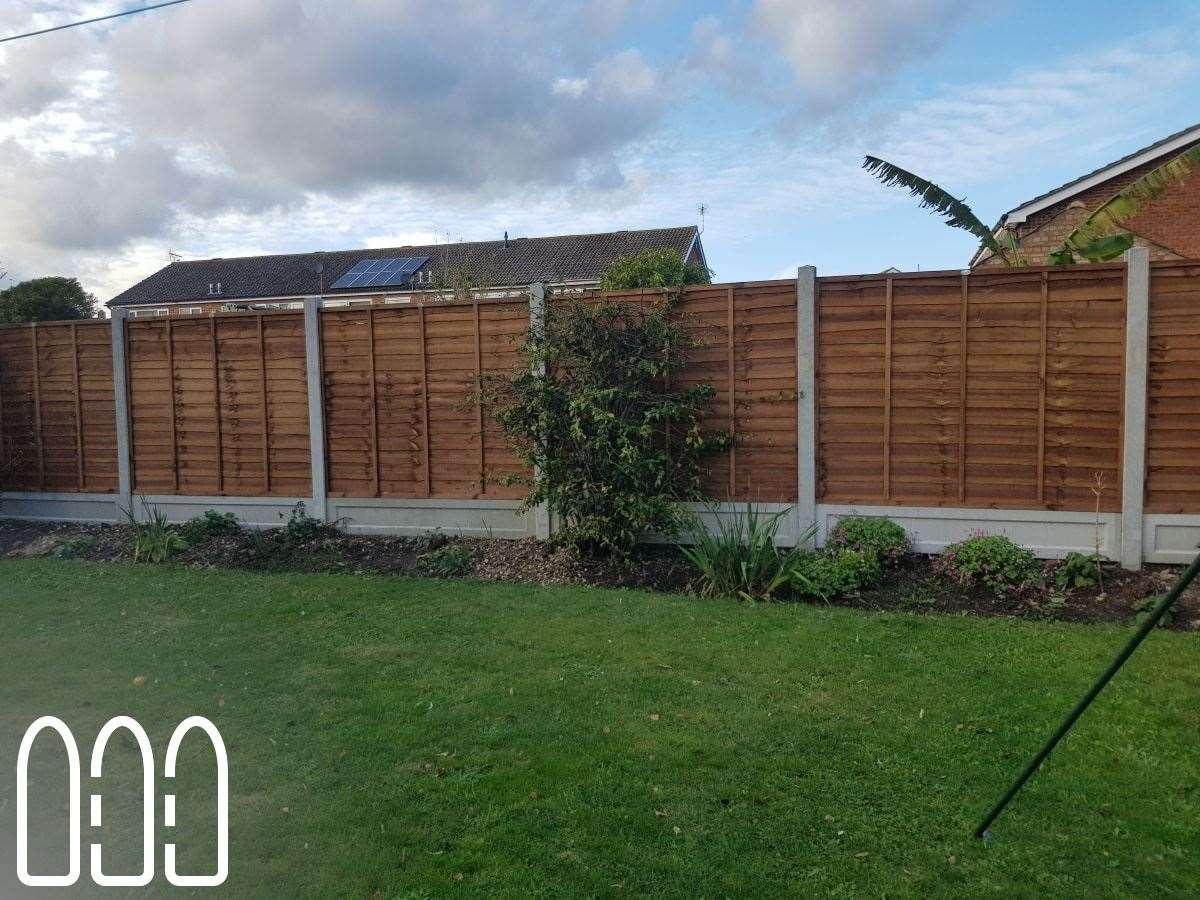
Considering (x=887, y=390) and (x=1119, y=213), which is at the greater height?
(x=1119, y=213)

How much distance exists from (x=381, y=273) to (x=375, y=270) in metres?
1.05

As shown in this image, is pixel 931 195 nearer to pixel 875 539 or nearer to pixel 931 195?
pixel 931 195

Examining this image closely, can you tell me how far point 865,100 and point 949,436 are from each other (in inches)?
154

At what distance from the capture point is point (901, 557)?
708cm

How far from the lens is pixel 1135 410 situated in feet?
22.2

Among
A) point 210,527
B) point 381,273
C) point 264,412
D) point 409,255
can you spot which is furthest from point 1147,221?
point 409,255

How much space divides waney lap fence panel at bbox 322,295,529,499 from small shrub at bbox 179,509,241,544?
1.24m

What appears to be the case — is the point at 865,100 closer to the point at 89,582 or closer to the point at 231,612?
the point at 231,612

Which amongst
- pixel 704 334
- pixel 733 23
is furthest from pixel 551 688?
pixel 733 23

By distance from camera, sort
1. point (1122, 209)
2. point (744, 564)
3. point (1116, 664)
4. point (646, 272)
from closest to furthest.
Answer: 1. point (1116, 664)
2. point (744, 564)
3. point (1122, 209)
4. point (646, 272)

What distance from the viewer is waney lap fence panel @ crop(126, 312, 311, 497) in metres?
9.23

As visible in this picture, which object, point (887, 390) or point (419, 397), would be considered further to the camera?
point (419, 397)

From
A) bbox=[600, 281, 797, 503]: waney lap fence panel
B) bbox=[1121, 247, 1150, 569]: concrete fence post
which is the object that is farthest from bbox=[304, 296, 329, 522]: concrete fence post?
bbox=[1121, 247, 1150, 569]: concrete fence post

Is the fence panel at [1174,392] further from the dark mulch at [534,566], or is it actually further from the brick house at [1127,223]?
the brick house at [1127,223]
